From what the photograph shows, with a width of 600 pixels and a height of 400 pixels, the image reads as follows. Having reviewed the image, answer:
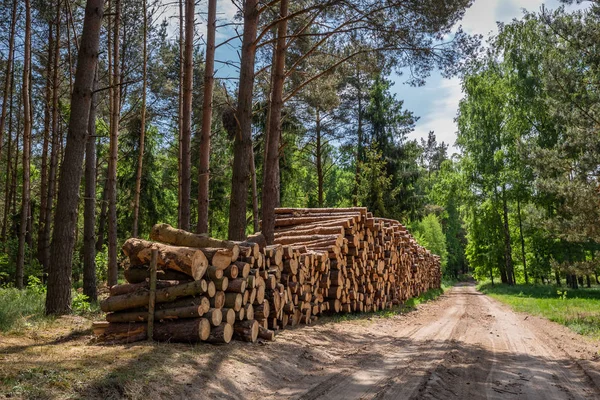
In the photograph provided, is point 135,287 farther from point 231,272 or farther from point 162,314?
point 231,272

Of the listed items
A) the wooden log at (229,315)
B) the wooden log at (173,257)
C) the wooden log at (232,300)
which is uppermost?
the wooden log at (173,257)

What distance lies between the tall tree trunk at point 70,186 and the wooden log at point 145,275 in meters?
1.80

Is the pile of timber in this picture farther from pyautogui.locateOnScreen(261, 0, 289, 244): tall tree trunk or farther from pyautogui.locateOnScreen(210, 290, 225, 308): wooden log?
pyautogui.locateOnScreen(261, 0, 289, 244): tall tree trunk

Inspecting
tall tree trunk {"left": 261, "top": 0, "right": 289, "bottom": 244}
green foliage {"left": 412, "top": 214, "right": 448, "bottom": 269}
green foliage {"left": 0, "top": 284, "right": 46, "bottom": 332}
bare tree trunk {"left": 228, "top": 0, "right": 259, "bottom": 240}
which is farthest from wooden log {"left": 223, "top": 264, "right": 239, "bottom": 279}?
green foliage {"left": 412, "top": 214, "right": 448, "bottom": 269}

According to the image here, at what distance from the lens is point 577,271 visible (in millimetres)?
18312

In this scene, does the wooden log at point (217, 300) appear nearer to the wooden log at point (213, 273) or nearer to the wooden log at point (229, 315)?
the wooden log at point (229, 315)

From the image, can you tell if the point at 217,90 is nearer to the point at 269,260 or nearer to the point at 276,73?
the point at 276,73

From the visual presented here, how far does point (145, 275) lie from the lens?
7648 millimetres

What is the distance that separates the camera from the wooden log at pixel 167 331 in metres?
6.90

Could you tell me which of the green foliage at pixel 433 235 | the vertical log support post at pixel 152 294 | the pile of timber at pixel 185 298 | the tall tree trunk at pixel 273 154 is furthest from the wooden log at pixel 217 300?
the green foliage at pixel 433 235

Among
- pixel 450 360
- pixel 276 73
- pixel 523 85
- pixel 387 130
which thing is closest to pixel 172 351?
pixel 450 360

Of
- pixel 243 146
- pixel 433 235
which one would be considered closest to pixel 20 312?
pixel 243 146

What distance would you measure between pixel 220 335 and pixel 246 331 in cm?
65

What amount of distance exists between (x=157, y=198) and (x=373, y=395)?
23057mm
